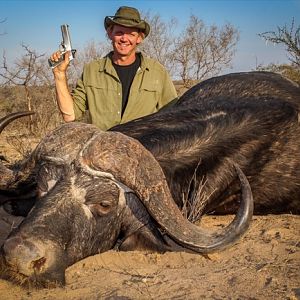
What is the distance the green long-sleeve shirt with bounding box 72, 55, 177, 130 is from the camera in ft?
21.0

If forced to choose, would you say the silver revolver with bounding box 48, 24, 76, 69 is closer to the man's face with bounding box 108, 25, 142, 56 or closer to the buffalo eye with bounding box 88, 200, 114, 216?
the man's face with bounding box 108, 25, 142, 56

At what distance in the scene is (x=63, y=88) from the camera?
5.86 metres

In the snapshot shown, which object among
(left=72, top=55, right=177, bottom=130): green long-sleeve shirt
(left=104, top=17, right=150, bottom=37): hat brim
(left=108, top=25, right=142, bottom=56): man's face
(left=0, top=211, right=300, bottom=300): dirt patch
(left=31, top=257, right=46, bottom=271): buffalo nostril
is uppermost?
(left=104, top=17, right=150, bottom=37): hat brim

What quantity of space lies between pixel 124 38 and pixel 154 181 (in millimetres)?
3236

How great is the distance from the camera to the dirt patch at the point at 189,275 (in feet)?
9.90

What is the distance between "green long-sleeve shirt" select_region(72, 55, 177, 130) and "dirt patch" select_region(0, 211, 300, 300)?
2.85m

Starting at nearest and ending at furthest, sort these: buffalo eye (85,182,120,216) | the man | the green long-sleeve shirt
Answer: buffalo eye (85,182,120,216)
the man
the green long-sleeve shirt

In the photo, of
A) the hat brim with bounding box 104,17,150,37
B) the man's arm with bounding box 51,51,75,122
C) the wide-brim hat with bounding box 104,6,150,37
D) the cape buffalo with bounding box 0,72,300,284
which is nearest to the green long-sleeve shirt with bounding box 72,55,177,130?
the man's arm with bounding box 51,51,75,122

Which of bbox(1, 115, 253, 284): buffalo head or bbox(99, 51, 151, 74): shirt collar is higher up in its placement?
bbox(99, 51, 151, 74): shirt collar

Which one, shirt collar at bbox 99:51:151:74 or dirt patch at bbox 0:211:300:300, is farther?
shirt collar at bbox 99:51:151:74

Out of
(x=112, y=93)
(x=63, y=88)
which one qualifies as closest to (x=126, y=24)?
(x=112, y=93)

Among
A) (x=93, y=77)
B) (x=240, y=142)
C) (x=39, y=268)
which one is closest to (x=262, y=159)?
(x=240, y=142)

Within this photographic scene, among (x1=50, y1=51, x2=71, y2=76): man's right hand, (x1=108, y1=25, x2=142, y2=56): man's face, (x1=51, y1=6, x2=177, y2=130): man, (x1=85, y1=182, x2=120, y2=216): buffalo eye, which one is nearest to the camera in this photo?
(x1=85, y1=182, x2=120, y2=216): buffalo eye

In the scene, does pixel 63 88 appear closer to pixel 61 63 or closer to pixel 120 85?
pixel 61 63
